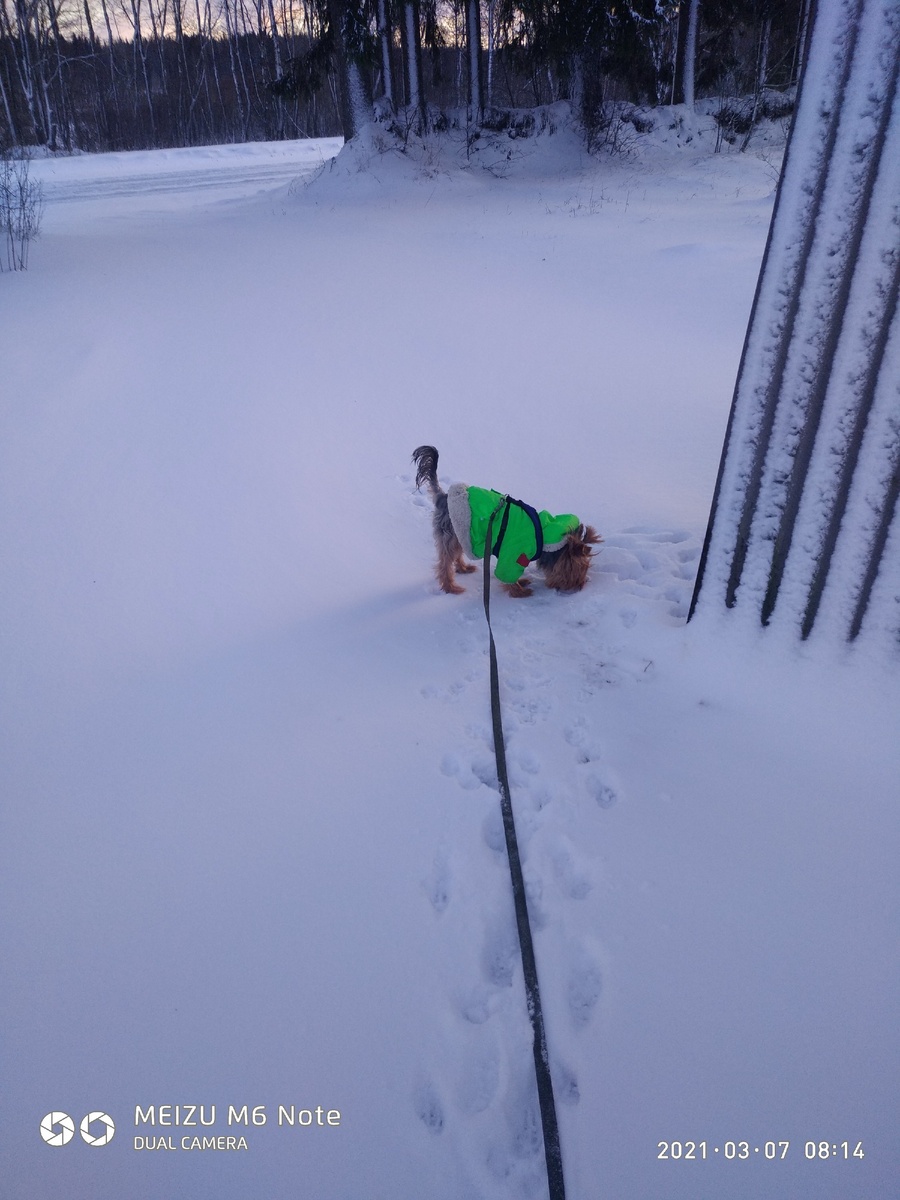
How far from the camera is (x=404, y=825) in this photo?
244cm

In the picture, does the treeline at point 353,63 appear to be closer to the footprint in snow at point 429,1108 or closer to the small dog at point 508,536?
the small dog at point 508,536

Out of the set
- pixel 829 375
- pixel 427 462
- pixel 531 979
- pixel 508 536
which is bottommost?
pixel 531 979

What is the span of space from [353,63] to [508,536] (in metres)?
13.7

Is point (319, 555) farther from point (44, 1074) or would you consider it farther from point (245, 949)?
point (44, 1074)

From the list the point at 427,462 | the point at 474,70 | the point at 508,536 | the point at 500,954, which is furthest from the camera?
the point at 474,70

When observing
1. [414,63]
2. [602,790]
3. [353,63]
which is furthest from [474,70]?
[602,790]

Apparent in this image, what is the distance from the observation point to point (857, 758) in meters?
2.44

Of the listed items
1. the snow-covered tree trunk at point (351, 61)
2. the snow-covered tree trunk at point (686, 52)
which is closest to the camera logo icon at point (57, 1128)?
the snow-covered tree trunk at point (351, 61)

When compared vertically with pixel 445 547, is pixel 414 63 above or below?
above

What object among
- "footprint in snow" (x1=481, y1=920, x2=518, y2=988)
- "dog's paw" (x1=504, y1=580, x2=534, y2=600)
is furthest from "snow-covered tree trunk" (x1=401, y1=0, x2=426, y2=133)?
"footprint in snow" (x1=481, y1=920, x2=518, y2=988)

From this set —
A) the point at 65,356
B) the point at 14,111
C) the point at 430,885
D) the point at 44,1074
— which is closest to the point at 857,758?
the point at 430,885

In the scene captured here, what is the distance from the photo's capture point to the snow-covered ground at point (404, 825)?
167cm

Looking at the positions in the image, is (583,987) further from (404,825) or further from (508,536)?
(508,536)

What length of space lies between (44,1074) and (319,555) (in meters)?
2.86
